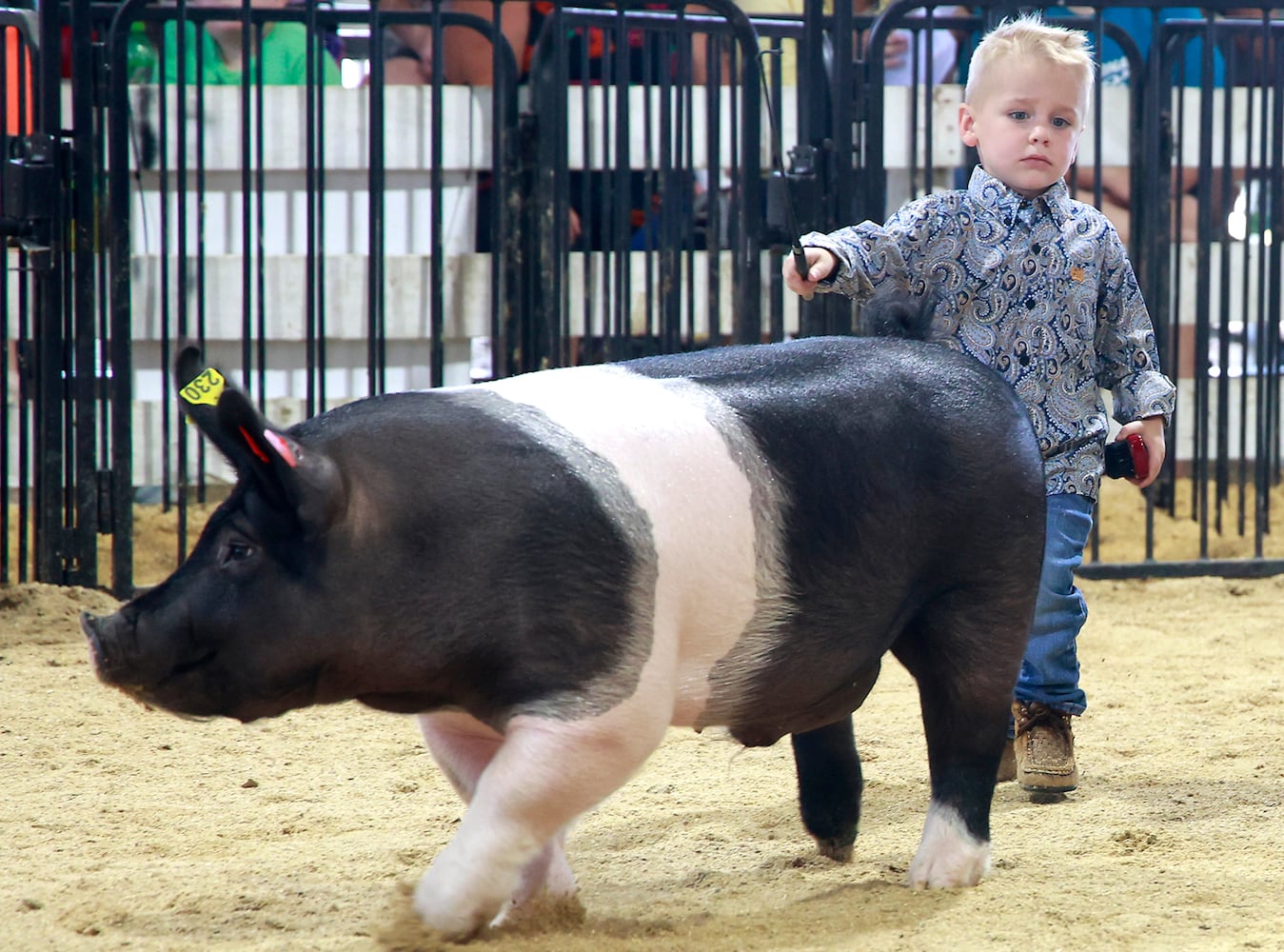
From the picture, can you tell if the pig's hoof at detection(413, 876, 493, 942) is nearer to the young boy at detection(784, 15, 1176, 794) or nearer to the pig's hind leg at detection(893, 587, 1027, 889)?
the pig's hind leg at detection(893, 587, 1027, 889)

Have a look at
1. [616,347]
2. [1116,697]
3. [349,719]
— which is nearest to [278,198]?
[616,347]

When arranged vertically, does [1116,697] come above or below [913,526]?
below

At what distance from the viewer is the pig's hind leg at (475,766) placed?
2283 millimetres

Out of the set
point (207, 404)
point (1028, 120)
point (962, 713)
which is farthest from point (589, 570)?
point (1028, 120)

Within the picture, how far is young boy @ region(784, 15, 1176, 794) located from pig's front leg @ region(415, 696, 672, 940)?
1193 millimetres

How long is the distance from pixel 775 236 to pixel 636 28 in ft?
3.19

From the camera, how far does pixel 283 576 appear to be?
2.05 meters

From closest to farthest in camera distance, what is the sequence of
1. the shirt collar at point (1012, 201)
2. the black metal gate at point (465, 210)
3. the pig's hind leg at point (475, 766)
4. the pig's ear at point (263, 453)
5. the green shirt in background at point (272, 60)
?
the pig's ear at point (263, 453), the pig's hind leg at point (475, 766), the shirt collar at point (1012, 201), the black metal gate at point (465, 210), the green shirt in background at point (272, 60)

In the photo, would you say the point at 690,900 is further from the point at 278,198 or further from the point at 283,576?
the point at 278,198

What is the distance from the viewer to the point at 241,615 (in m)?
2.05

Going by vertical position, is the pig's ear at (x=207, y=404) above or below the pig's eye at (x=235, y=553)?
Result: above

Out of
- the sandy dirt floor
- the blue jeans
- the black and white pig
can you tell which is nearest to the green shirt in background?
the sandy dirt floor

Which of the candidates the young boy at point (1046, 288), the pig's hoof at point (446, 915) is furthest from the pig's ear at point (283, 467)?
the young boy at point (1046, 288)

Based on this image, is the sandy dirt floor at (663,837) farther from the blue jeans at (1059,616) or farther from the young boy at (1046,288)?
the young boy at (1046,288)
